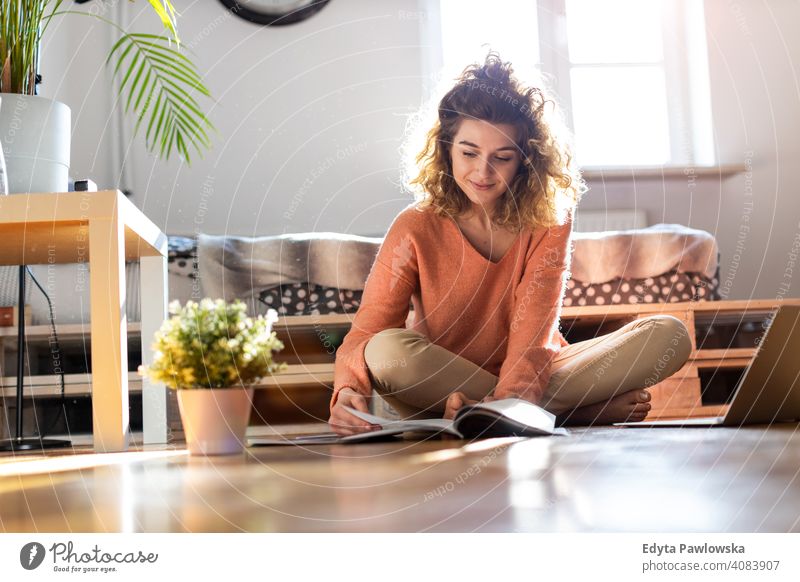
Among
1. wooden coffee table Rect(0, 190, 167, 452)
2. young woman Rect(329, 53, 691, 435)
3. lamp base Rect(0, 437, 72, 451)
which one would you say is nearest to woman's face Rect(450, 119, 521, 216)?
young woman Rect(329, 53, 691, 435)

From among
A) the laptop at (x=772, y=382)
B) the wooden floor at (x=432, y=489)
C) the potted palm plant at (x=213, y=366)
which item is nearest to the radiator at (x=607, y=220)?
the laptop at (x=772, y=382)

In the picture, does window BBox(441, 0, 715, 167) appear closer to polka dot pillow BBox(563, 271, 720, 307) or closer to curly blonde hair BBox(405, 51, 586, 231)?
polka dot pillow BBox(563, 271, 720, 307)

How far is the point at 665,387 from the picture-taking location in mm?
1931

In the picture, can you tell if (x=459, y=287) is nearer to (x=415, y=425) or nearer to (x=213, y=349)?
(x=415, y=425)

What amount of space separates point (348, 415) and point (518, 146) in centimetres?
50

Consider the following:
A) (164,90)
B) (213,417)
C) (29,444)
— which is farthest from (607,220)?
(213,417)

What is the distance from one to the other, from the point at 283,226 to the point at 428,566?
2.14 m

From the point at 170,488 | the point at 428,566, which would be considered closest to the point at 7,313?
the point at 170,488

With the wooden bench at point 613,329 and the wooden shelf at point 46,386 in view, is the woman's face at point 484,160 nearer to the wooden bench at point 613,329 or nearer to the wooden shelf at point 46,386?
the wooden bench at point 613,329

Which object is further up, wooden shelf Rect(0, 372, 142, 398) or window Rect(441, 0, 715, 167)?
window Rect(441, 0, 715, 167)

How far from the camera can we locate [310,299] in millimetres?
1997

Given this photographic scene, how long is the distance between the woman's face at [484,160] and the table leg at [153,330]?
438 millimetres

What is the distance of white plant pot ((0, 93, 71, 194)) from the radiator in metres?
1.73

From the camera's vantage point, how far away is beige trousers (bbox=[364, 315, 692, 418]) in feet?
Result: 3.83
